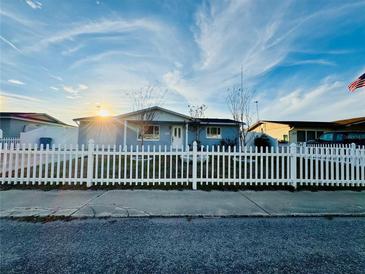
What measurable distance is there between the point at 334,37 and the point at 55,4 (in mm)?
11186

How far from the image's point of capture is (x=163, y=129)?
17.8 meters

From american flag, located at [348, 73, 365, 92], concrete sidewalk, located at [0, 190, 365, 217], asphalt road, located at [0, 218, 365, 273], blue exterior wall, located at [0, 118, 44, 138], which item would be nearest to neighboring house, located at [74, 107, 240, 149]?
blue exterior wall, located at [0, 118, 44, 138]

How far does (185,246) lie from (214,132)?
1649 cm

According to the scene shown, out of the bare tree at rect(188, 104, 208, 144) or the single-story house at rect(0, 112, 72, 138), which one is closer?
the bare tree at rect(188, 104, 208, 144)

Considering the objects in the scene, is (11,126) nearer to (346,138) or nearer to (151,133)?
(151,133)

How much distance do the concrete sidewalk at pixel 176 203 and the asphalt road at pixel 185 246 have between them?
12.8 inches

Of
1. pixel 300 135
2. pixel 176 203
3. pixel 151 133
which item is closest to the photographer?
pixel 176 203

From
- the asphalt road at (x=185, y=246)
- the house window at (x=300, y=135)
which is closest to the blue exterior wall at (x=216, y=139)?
the house window at (x=300, y=135)

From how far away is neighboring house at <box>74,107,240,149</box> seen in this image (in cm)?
1670

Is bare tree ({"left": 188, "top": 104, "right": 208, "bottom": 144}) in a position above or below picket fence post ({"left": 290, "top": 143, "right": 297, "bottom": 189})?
above

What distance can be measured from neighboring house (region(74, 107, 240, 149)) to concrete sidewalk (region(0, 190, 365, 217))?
38.7 ft

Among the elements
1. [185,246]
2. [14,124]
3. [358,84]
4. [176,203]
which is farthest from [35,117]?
[358,84]

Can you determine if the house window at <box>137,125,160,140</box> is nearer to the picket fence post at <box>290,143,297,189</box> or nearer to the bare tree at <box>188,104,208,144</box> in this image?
the bare tree at <box>188,104,208,144</box>

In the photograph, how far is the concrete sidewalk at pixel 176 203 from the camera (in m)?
3.61
